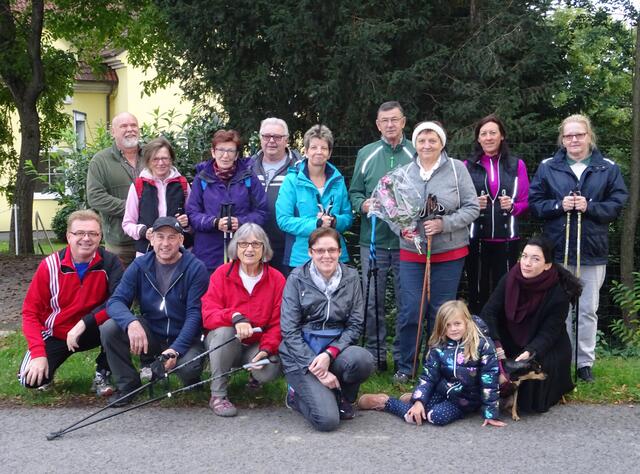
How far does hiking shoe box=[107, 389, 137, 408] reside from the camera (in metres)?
5.28

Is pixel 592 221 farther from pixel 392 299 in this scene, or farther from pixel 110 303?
pixel 110 303

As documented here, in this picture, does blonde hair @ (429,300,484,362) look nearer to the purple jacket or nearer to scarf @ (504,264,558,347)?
scarf @ (504,264,558,347)

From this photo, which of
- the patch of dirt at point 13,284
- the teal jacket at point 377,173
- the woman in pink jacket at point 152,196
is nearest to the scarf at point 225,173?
the woman in pink jacket at point 152,196

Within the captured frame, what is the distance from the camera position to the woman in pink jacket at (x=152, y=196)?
630cm

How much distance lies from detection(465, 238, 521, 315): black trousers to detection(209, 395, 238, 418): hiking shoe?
2.28 metres

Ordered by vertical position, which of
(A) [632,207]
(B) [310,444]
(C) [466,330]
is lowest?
(B) [310,444]

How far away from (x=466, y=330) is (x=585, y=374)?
4.64ft

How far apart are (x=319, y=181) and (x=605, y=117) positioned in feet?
14.5

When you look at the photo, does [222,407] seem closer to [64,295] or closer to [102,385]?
[102,385]

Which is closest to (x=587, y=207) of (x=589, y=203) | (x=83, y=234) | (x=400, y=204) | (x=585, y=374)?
(x=589, y=203)

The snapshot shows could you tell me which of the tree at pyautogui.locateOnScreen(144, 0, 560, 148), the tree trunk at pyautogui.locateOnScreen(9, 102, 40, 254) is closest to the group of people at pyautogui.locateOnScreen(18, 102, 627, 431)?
the tree at pyautogui.locateOnScreen(144, 0, 560, 148)

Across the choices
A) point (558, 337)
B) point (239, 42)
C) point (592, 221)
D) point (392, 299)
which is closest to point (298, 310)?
point (558, 337)

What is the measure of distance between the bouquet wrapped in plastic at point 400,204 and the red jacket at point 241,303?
100cm

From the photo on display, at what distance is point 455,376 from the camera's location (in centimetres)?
507
